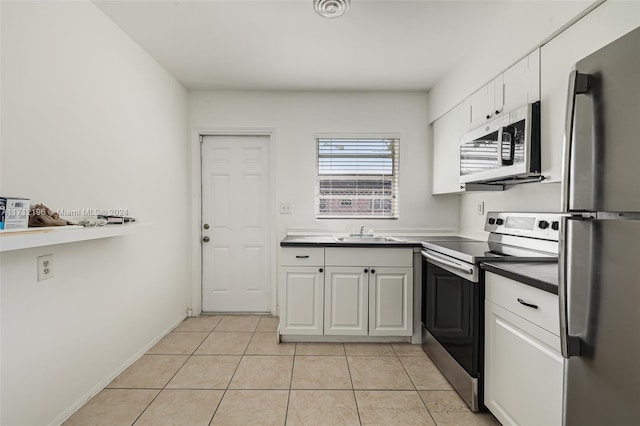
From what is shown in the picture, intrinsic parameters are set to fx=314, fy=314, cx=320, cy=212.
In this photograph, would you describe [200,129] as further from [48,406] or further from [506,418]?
[506,418]

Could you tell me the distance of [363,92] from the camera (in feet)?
11.4

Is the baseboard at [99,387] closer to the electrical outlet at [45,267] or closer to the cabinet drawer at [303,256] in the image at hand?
the electrical outlet at [45,267]

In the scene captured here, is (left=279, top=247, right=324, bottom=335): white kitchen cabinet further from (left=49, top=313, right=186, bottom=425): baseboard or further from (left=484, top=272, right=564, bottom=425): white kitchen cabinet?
(left=484, top=272, right=564, bottom=425): white kitchen cabinet

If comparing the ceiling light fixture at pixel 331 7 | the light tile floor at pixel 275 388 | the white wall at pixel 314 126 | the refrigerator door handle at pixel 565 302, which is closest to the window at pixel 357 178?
the white wall at pixel 314 126

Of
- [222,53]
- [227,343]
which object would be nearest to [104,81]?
[222,53]

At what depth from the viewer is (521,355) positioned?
1.50m

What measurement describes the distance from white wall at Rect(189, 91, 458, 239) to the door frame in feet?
0.18

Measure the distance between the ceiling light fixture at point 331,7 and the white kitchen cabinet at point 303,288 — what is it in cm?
177

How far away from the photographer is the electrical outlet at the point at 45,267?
164 cm

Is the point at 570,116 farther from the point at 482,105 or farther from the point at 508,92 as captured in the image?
the point at 482,105

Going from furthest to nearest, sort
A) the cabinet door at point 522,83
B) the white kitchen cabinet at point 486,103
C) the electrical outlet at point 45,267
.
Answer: the white kitchen cabinet at point 486,103, the cabinet door at point 522,83, the electrical outlet at point 45,267

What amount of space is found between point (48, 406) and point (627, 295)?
101 inches

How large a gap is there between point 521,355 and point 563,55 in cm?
157

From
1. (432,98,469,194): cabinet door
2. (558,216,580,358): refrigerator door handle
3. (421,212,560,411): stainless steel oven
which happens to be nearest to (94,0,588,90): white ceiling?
(432,98,469,194): cabinet door
